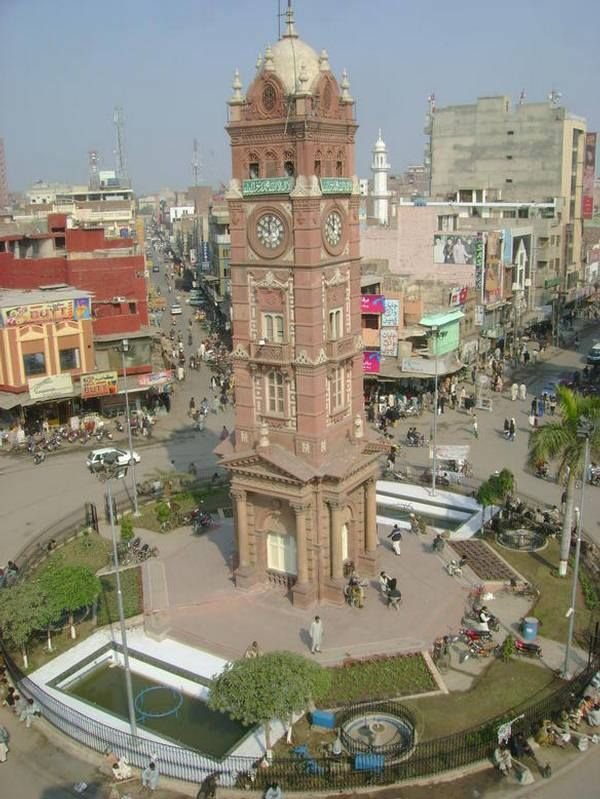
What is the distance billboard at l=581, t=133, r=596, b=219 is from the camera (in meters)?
108

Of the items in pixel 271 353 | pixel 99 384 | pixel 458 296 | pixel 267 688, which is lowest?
pixel 267 688

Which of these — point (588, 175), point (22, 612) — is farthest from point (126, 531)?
point (588, 175)

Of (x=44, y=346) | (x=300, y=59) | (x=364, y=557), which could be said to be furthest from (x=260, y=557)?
(x=44, y=346)

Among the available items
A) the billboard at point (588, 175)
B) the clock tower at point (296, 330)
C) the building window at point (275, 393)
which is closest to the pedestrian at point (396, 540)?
the clock tower at point (296, 330)

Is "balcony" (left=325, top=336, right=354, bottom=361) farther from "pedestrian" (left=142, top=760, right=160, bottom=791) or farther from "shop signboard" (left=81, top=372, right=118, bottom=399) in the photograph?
"shop signboard" (left=81, top=372, right=118, bottom=399)

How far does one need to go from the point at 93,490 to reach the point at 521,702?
2746 cm

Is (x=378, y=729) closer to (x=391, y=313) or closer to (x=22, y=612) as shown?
(x=22, y=612)

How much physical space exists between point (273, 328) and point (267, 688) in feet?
44.7

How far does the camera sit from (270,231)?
1188 inches

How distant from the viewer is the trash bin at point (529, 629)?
29438 mm

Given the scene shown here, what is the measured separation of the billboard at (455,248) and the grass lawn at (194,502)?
3515 centimetres

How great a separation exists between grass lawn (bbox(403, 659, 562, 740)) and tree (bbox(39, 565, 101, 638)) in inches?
475

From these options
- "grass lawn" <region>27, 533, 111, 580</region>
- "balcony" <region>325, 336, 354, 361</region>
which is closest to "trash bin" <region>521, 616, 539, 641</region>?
"balcony" <region>325, 336, 354, 361</region>

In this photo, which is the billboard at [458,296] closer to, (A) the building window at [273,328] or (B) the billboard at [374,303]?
(B) the billboard at [374,303]
